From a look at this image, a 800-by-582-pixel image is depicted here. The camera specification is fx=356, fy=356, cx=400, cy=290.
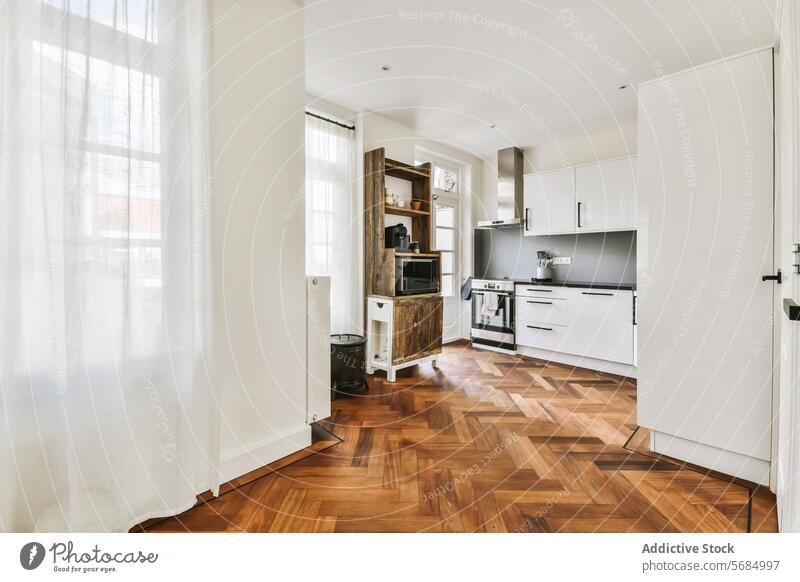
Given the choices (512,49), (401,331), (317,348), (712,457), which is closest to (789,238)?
(712,457)

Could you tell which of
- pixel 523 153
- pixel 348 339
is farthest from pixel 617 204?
pixel 348 339

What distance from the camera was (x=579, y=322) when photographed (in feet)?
12.3

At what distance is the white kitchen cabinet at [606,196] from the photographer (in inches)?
141

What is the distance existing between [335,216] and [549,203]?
8.26 ft

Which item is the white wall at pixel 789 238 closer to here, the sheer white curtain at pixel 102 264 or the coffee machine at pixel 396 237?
the sheer white curtain at pixel 102 264

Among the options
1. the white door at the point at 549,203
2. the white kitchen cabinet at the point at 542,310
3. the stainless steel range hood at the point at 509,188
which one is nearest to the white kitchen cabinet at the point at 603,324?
the white kitchen cabinet at the point at 542,310

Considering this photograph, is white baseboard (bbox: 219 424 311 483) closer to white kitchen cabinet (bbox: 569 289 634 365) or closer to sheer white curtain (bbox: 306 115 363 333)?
sheer white curtain (bbox: 306 115 363 333)

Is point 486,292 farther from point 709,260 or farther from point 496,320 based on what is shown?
point 709,260

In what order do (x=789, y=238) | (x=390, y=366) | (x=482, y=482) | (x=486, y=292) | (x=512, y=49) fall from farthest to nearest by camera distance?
(x=486, y=292)
(x=390, y=366)
(x=512, y=49)
(x=482, y=482)
(x=789, y=238)

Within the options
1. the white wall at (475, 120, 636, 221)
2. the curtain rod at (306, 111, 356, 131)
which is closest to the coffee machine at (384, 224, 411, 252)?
the curtain rod at (306, 111, 356, 131)

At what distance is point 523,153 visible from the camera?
4.69 meters

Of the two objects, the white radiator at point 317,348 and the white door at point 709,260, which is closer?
the white door at point 709,260
